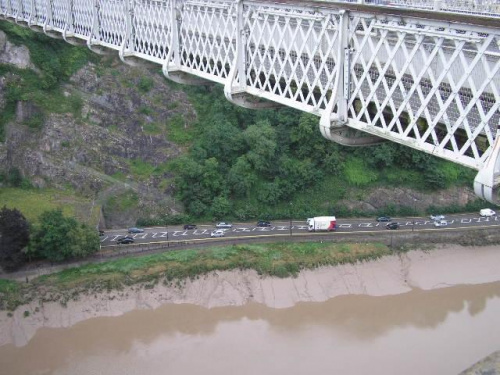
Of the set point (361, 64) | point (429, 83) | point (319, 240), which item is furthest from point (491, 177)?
point (319, 240)

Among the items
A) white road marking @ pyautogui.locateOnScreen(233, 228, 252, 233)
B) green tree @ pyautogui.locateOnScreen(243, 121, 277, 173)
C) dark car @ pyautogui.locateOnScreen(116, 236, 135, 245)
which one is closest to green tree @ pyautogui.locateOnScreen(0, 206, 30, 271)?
dark car @ pyautogui.locateOnScreen(116, 236, 135, 245)

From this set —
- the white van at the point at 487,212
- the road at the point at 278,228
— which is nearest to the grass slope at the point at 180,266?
the road at the point at 278,228

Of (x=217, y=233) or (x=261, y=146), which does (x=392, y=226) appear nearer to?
(x=261, y=146)

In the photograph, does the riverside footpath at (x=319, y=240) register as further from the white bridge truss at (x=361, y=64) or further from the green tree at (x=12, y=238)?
the white bridge truss at (x=361, y=64)

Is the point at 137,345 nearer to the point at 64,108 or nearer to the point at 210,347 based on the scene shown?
the point at 210,347

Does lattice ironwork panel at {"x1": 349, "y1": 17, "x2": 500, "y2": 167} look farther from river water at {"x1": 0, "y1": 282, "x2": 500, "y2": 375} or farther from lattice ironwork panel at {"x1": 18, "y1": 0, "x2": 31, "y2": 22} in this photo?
lattice ironwork panel at {"x1": 18, "y1": 0, "x2": 31, "y2": 22}

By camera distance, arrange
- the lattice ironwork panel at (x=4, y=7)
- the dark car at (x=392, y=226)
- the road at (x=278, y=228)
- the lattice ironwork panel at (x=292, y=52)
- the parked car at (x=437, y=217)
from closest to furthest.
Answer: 1. the lattice ironwork panel at (x=292, y=52)
2. the road at (x=278, y=228)
3. the dark car at (x=392, y=226)
4. the lattice ironwork panel at (x=4, y=7)
5. the parked car at (x=437, y=217)

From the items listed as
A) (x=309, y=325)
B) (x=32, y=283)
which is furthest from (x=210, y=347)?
(x=32, y=283)
